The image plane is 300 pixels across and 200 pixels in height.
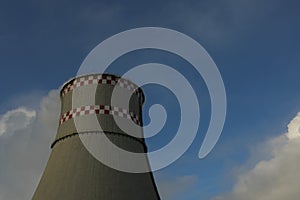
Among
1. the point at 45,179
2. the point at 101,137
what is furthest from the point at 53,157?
the point at 101,137

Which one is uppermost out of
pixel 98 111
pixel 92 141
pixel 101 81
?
pixel 101 81

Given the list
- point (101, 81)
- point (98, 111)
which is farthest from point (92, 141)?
point (101, 81)

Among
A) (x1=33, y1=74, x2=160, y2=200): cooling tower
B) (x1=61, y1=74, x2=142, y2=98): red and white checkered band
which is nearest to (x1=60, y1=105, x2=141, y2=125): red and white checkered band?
(x1=33, y1=74, x2=160, y2=200): cooling tower

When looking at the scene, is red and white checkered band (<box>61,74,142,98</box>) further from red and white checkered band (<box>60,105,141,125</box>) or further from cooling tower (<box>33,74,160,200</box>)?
red and white checkered band (<box>60,105,141,125</box>)

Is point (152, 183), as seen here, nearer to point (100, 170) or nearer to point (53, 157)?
point (100, 170)

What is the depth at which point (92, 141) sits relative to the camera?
10.3m

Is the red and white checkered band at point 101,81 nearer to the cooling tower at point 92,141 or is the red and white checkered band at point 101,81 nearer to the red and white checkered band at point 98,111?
the cooling tower at point 92,141

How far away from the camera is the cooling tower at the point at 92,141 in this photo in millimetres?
9617

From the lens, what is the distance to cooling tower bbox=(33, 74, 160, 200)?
9.62m

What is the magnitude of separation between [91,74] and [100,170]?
267 cm

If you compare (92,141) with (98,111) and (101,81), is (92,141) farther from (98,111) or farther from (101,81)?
(101,81)

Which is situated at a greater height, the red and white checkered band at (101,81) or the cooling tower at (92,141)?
the red and white checkered band at (101,81)

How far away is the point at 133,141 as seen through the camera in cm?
1083

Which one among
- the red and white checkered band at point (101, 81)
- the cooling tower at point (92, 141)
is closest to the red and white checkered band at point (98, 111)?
the cooling tower at point (92, 141)
